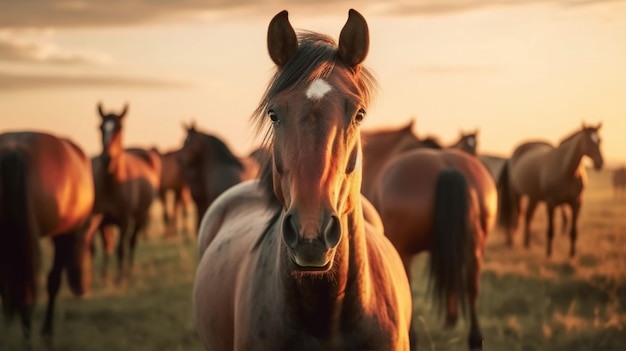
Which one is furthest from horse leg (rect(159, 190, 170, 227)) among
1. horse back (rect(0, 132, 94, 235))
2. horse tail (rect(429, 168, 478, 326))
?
horse tail (rect(429, 168, 478, 326))

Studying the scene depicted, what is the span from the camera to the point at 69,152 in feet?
28.9

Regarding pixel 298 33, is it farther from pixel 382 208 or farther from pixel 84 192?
pixel 84 192

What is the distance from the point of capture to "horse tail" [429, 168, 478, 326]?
6.62m

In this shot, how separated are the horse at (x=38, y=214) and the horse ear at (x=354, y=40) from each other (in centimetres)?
546

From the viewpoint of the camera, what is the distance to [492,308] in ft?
28.2

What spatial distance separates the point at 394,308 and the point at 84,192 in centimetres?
674

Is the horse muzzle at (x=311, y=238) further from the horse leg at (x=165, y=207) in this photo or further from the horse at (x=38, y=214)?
the horse leg at (x=165, y=207)

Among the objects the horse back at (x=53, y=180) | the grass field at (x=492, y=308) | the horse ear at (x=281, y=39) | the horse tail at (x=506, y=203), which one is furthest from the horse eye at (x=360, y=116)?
the horse tail at (x=506, y=203)

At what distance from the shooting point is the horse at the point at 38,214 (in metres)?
7.27

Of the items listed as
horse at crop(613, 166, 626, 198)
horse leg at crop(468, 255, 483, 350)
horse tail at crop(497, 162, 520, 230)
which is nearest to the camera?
horse leg at crop(468, 255, 483, 350)

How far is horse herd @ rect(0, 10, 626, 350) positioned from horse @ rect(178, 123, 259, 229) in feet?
0.07

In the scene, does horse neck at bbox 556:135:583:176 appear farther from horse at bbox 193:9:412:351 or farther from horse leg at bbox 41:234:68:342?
horse at bbox 193:9:412:351

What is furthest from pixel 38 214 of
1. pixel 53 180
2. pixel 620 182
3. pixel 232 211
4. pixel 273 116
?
pixel 620 182

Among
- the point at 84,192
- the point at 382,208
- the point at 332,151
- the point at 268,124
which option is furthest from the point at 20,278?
the point at 332,151
